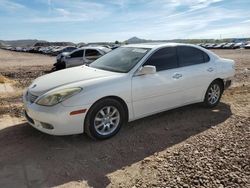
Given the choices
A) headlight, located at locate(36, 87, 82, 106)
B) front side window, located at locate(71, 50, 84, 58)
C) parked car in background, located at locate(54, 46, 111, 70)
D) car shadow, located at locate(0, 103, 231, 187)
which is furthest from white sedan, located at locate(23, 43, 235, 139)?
front side window, located at locate(71, 50, 84, 58)

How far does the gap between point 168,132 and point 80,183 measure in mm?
2143

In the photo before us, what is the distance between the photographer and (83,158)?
4152 mm

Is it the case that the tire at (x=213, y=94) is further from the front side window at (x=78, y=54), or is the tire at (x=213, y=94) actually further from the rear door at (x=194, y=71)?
the front side window at (x=78, y=54)

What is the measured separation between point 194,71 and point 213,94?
939mm

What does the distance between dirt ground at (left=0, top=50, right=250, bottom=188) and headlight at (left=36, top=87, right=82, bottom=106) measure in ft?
2.35

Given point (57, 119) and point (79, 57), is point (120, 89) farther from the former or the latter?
point (79, 57)

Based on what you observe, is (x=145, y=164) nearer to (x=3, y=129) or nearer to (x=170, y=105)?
(x=170, y=105)

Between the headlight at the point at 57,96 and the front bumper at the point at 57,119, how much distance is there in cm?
7

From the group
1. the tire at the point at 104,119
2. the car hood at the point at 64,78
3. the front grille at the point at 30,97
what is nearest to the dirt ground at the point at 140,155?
the tire at the point at 104,119

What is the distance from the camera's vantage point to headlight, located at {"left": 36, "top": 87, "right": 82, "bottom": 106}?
4.34 metres

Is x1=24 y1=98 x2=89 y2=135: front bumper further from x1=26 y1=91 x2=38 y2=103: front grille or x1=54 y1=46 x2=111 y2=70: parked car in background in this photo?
x1=54 y1=46 x2=111 y2=70: parked car in background

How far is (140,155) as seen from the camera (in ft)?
14.1

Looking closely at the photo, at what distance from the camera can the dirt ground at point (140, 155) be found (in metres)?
3.57

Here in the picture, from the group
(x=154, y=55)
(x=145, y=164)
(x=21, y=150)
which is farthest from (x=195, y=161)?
(x=21, y=150)
